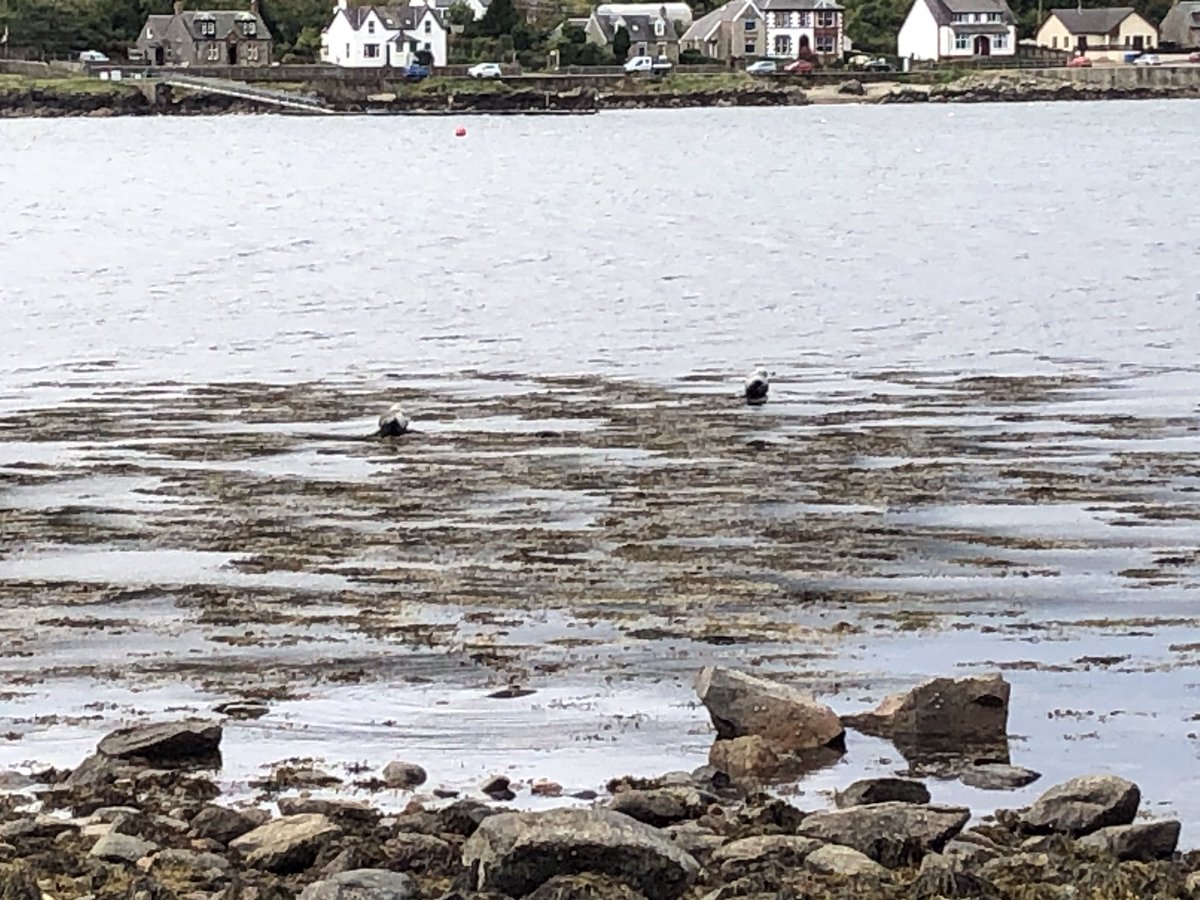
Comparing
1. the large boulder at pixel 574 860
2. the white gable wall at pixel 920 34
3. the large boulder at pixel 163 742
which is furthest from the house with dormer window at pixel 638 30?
the large boulder at pixel 574 860

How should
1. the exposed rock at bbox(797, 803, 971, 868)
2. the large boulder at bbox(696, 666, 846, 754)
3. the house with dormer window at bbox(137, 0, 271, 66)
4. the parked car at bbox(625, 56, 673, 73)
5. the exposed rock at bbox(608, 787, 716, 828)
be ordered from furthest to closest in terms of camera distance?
the parked car at bbox(625, 56, 673, 73)
the house with dormer window at bbox(137, 0, 271, 66)
the large boulder at bbox(696, 666, 846, 754)
the exposed rock at bbox(608, 787, 716, 828)
the exposed rock at bbox(797, 803, 971, 868)

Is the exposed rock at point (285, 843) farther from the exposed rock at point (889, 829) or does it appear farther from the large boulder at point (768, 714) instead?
the large boulder at point (768, 714)

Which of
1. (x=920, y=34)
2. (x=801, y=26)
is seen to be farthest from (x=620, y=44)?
(x=920, y=34)

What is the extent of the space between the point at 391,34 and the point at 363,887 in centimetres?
15337

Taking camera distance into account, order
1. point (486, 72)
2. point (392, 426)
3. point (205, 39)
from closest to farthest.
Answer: point (392, 426) < point (486, 72) < point (205, 39)

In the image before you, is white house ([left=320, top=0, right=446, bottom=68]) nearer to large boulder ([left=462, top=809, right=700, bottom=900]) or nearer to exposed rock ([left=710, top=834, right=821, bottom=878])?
exposed rock ([left=710, top=834, right=821, bottom=878])

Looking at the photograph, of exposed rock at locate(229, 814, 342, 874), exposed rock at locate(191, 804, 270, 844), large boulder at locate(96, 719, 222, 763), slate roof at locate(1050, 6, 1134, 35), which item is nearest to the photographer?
exposed rock at locate(229, 814, 342, 874)

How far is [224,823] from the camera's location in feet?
28.8

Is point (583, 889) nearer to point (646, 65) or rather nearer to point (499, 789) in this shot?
point (499, 789)

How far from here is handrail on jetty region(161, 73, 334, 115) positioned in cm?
14925

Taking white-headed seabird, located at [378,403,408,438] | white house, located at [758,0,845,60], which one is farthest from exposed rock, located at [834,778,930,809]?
white house, located at [758,0,845,60]

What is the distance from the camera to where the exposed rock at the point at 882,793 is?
30.8 feet

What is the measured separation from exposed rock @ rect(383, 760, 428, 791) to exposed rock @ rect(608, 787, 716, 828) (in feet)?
3.20

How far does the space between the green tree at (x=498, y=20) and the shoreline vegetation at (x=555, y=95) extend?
14651 mm
